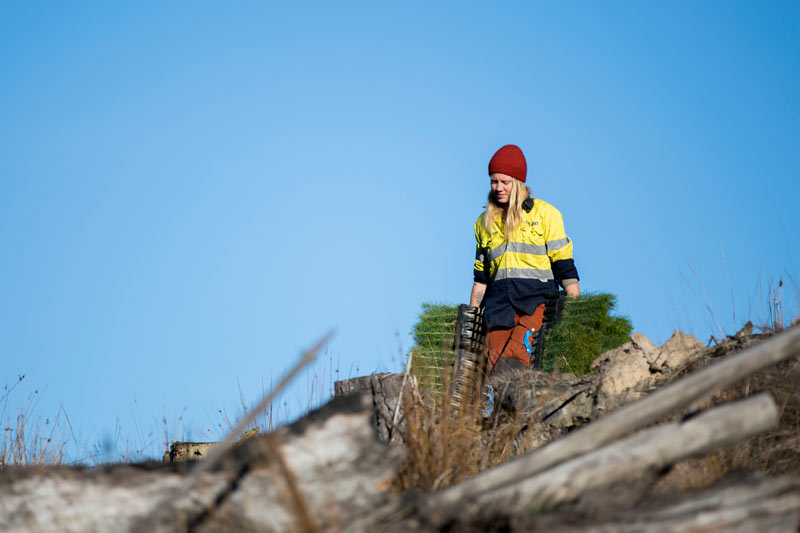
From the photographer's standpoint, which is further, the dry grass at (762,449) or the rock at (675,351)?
the rock at (675,351)

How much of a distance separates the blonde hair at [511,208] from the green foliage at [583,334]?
1011 mm

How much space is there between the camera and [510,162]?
758cm

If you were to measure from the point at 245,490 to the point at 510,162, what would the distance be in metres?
Result: 5.62

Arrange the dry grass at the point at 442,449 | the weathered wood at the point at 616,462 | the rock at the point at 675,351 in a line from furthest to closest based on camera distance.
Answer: the rock at the point at 675,351, the dry grass at the point at 442,449, the weathered wood at the point at 616,462

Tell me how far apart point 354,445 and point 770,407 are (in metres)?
1.48

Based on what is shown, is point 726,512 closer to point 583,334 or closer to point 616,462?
point 616,462

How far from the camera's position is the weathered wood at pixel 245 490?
8.18 ft

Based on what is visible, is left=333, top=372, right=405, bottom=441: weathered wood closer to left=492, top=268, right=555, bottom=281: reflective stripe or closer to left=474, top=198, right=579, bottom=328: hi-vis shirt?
left=474, top=198, right=579, bottom=328: hi-vis shirt

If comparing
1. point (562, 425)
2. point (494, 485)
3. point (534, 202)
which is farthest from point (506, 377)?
point (494, 485)

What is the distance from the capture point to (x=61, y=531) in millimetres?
2656

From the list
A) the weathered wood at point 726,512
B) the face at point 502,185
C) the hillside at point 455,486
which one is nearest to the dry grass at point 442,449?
the hillside at point 455,486

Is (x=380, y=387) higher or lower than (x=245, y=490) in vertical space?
higher

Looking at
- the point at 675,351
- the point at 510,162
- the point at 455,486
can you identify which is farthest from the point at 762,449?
the point at 510,162

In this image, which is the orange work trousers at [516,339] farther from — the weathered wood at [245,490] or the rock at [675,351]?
the weathered wood at [245,490]
